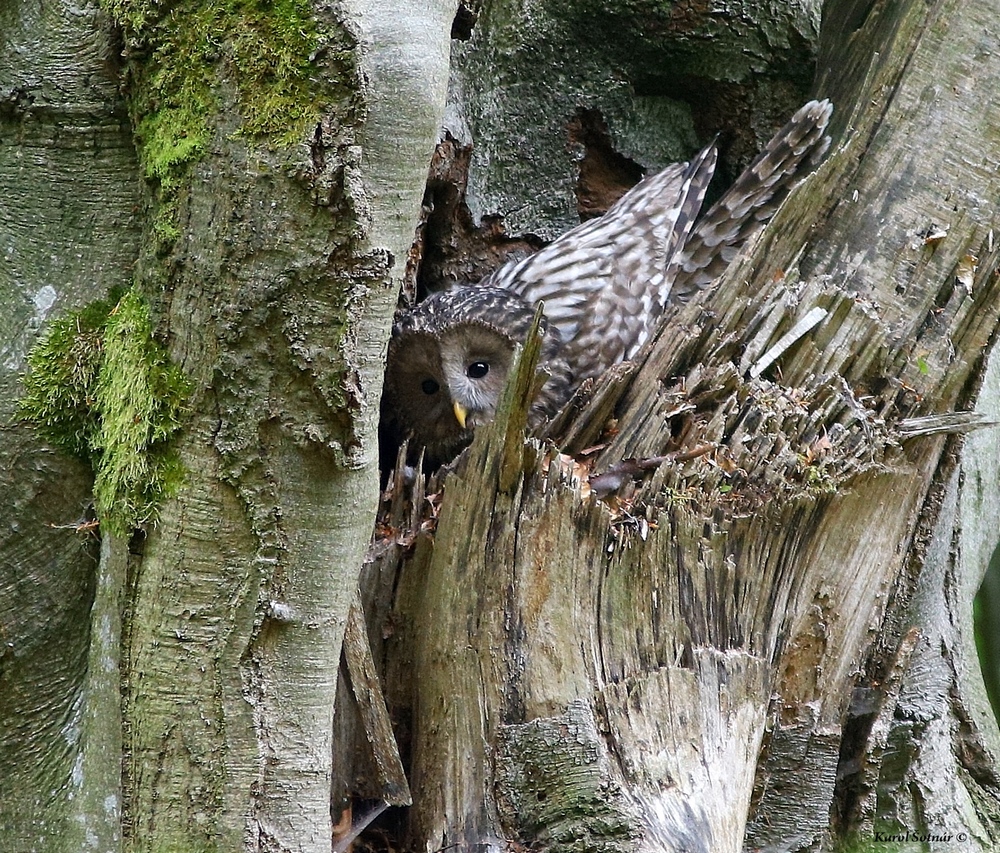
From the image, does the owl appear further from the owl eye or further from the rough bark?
the rough bark

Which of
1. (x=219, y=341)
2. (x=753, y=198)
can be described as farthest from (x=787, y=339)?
(x=219, y=341)

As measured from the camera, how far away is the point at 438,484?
117 inches

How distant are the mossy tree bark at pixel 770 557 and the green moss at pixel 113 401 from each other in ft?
2.56

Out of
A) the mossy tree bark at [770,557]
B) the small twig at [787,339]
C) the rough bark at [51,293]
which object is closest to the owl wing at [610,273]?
the mossy tree bark at [770,557]

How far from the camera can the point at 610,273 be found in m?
3.99

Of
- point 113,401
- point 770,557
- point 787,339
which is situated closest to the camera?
point 113,401

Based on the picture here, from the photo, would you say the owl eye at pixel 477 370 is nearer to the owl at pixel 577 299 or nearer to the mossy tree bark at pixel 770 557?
the owl at pixel 577 299

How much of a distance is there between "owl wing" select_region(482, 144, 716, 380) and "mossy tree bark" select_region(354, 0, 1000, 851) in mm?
499

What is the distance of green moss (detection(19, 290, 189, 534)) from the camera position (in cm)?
203

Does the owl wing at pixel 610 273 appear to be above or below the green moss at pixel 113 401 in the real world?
above

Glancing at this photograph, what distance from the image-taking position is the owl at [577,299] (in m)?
3.86

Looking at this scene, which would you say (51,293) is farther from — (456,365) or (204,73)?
(456,365)

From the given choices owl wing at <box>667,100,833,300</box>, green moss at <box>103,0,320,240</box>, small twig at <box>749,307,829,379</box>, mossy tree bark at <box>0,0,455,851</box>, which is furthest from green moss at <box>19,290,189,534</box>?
owl wing at <box>667,100,833,300</box>

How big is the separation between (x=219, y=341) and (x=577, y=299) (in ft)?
7.19
